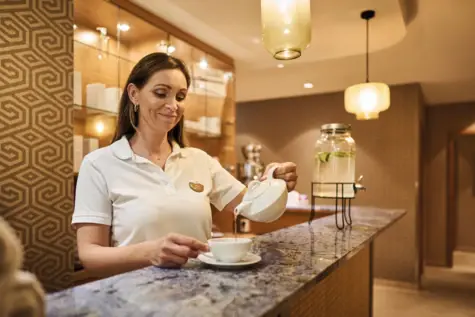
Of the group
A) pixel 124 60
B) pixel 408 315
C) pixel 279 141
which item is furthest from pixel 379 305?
pixel 124 60

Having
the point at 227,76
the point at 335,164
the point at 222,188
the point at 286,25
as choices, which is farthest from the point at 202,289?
the point at 227,76

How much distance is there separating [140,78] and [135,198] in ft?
1.33

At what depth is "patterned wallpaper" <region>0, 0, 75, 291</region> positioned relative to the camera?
1.86 m

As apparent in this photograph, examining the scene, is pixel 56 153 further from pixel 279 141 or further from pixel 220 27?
pixel 279 141

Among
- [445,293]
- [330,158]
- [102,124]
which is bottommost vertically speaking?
[445,293]

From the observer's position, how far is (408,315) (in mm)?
3941

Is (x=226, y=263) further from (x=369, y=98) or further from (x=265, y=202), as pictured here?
(x=369, y=98)

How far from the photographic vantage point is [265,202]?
106cm

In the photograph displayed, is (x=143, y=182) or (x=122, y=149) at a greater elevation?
(x=122, y=149)

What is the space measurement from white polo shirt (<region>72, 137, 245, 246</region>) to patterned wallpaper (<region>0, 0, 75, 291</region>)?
2.74ft

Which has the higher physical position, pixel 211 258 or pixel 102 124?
pixel 102 124

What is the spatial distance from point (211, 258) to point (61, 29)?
1652mm

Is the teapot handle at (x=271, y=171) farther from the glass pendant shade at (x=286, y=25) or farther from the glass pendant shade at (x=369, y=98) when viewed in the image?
the glass pendant shade at (x=369, y=98)

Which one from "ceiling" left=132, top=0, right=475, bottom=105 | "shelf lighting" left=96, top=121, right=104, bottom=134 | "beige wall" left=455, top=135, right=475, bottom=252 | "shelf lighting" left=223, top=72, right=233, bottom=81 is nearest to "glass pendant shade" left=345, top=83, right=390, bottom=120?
"ceiling" left=132, top=0, right=475, bottom=105
